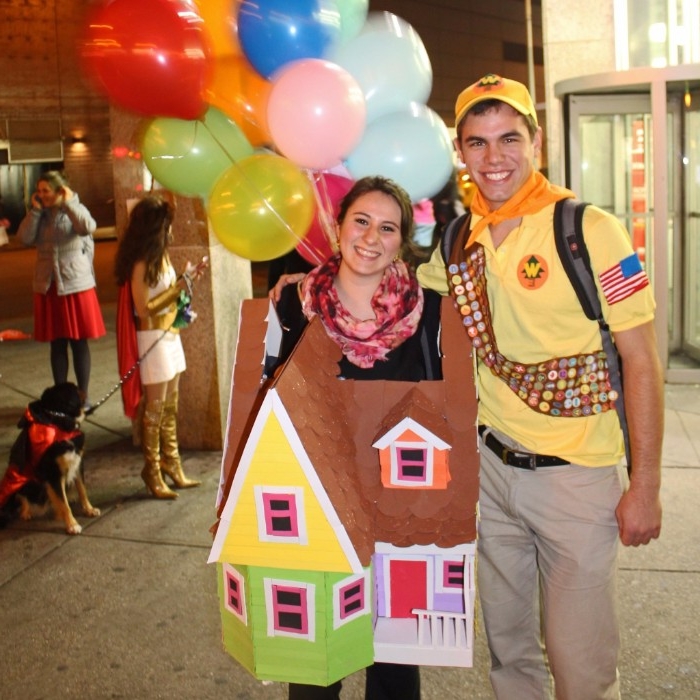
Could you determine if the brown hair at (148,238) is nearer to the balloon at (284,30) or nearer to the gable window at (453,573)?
the balloon at (284,30)

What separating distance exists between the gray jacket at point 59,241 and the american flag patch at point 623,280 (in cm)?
549

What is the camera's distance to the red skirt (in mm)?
6855

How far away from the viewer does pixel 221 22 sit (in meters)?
2.66

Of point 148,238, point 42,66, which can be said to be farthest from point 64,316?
point 42,66

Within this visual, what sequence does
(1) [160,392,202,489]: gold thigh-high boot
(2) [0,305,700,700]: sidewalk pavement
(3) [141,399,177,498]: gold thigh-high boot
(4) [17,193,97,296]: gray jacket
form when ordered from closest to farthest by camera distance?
(2) [0,305,700,700]: sidewalk pavement → (3) [141,399,177,498]: gold thigh-high boot → (1) [160,392,202,489]: gold thigh-high boot → (4) [17,193,97,296]: gray jacket

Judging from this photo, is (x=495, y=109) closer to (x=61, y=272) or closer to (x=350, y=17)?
(x=350, y=17)

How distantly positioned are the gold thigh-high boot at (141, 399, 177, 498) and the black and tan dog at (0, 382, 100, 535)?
1.55 feet

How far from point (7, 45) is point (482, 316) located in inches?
911

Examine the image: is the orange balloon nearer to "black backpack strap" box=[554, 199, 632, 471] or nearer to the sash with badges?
the sash with badges

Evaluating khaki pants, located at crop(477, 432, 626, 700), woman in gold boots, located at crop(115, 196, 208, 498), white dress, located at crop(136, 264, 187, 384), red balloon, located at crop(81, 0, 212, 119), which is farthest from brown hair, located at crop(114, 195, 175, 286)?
khaki pants, located at crop(477, 432, 626, 700)

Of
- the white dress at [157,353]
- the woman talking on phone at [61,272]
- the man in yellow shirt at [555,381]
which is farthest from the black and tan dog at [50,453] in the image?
the man in yellow shirt at [555,381]

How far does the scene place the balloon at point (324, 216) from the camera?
290 centimetres

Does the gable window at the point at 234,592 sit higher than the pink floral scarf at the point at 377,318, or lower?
lower

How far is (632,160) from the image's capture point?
8.05 metres
